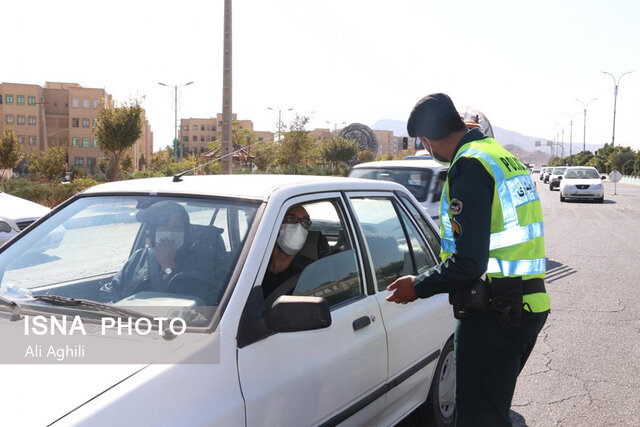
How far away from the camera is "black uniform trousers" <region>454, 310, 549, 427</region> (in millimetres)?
2461

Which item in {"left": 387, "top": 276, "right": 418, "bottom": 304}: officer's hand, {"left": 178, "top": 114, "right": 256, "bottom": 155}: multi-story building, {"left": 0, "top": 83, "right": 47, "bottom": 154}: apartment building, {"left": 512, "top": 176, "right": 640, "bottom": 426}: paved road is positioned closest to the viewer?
{"left": 387, "top": 276, "right": 418, "bottom": 304}: officer's hand

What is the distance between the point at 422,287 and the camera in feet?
8.27

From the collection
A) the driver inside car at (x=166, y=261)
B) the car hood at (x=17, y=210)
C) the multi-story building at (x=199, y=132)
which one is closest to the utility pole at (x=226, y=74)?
the car hood at (x=17, y=210)

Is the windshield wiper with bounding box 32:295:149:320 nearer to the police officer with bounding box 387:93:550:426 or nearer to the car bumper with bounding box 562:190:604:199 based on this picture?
Result: the police officer with bounding box 387:93:550:426

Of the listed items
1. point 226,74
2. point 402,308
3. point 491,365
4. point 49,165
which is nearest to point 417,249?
point 402,308

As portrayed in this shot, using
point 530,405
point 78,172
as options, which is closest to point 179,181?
point 530,405

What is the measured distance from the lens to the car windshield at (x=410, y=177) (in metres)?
9.56

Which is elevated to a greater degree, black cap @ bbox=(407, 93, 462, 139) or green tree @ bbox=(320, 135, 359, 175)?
green tree @ bbox=(320, 135, 359, 175)

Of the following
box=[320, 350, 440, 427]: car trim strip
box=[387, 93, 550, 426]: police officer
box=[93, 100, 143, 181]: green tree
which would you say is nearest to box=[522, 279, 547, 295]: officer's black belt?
box=[387, 93, 550, 426]: police officer

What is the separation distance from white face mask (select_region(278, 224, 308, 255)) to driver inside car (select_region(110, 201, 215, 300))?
40cm

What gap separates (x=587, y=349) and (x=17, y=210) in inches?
280

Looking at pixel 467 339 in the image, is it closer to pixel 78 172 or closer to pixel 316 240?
pixel 316 240

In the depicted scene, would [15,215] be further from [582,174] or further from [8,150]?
[8,150]

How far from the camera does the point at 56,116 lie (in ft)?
290
